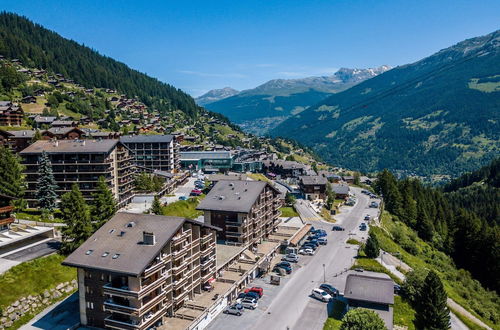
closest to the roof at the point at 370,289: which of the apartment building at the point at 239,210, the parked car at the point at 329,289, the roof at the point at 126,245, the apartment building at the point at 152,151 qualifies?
the parked car at the point at 329,289

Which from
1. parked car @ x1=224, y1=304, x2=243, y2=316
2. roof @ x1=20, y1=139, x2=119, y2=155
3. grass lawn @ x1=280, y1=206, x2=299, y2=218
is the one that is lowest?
grass lawn @ x1=280, y1=206, x2=299, y2=218

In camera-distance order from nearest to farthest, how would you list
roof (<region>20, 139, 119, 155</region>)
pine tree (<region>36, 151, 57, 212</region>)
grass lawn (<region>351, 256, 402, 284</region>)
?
1. grass lawn (<region>351, 256, 402, 284</region>)
2. pine tree (<region>36, 151, 57, 212</region>)
3. roof (<region>20, 139, 119, 155</region>)

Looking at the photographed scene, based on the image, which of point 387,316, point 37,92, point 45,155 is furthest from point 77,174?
point 37,92

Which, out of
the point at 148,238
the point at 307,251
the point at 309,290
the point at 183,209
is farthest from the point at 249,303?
the point at 183,209

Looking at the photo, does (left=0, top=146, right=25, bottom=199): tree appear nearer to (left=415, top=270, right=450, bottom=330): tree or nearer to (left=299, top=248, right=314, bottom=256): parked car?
(left=299, top=248, right=314, bottom=256): parked car

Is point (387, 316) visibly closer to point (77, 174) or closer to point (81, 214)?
point (81, 214)

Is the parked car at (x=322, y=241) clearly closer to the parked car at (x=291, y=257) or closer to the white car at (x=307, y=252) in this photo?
the white car at (x=307, y=252)

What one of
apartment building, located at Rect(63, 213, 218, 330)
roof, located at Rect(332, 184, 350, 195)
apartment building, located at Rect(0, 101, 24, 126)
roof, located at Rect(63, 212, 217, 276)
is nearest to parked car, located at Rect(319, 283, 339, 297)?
apartment building, located at Rect(63, 213, 218, 330)
